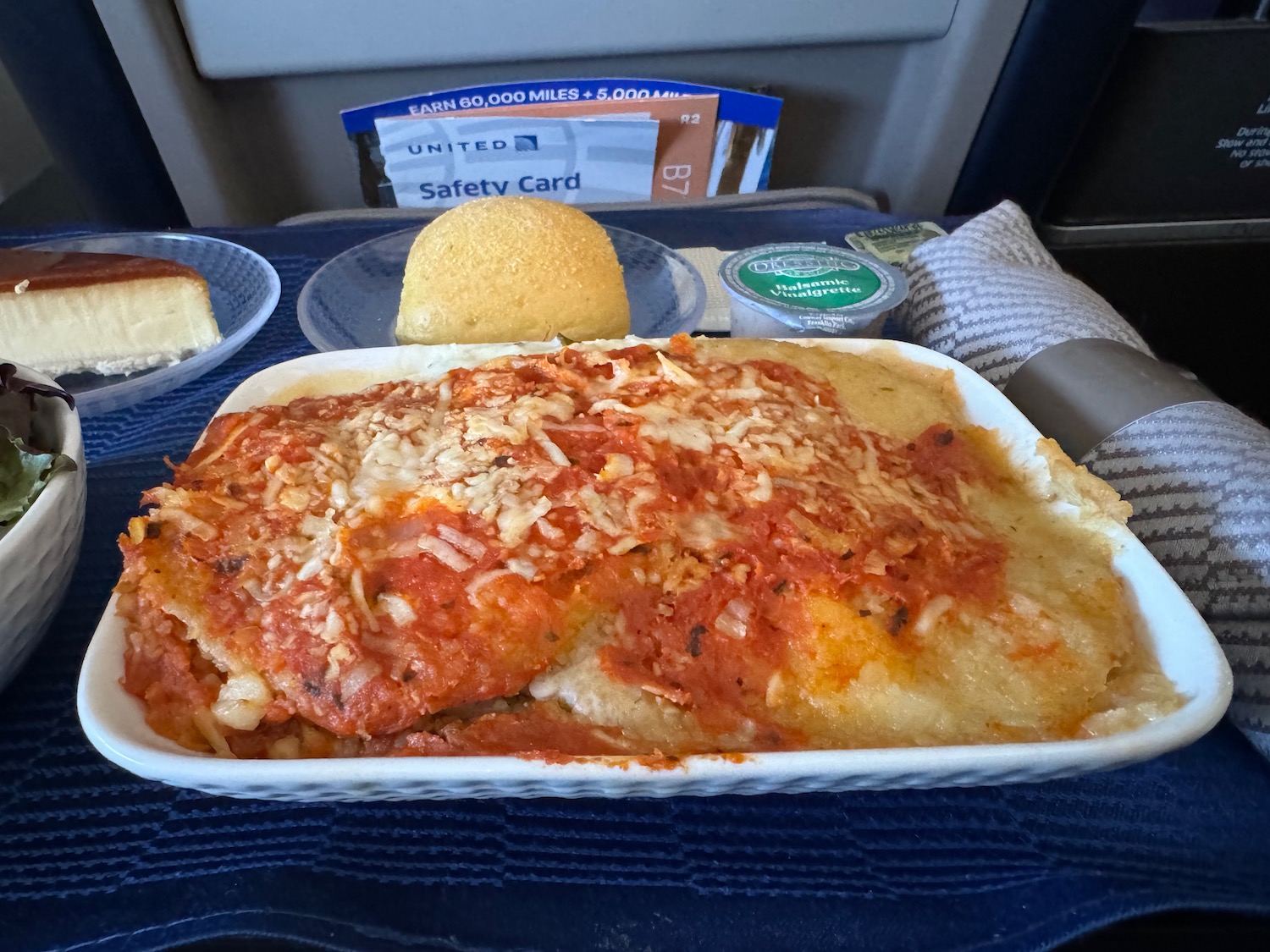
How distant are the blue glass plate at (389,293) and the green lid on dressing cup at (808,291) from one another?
12 cm

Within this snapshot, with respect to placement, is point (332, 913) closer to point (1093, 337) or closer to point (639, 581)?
point (639, 581)

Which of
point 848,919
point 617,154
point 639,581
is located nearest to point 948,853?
point 848,919

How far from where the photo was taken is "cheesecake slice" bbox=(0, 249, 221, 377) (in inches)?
47.6

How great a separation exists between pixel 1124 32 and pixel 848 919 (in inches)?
70.2

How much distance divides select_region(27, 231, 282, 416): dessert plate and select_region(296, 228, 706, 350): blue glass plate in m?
0.08

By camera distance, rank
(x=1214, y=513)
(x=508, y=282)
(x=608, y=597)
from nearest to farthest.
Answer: (x=608, y=597)
(x=1214, y=513)
(x=508, y=282)

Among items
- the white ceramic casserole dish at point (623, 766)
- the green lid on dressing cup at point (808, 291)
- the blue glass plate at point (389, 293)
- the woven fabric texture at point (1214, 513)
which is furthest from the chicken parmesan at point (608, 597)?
the blue glass plate at point (389, 293)

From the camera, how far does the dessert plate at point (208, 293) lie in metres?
1.13

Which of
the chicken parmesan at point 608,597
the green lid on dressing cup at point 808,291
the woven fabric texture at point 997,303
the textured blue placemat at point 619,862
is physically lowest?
the textured blue placemat at point 619,862

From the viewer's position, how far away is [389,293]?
1418 millimetres

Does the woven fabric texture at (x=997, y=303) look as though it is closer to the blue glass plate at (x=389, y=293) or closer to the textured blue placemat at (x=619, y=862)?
the blue glass plate at (x=389, y=293)

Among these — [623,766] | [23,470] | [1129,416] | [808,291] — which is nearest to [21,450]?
[23,470]

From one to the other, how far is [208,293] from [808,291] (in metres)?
0.97

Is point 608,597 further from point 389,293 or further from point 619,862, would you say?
point 389,293
